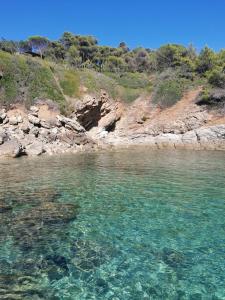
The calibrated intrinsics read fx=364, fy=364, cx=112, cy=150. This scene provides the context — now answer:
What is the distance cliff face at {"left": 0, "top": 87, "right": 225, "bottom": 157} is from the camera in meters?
44.2

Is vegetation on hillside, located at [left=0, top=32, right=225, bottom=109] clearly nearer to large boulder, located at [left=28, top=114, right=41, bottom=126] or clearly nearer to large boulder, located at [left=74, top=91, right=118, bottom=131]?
large boulder, located at [left=74, top=91, right=118, bottom=131]

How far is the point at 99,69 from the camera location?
8262 centimetres

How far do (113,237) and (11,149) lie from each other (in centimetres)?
2751

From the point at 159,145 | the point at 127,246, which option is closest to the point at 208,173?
the point at 127,246

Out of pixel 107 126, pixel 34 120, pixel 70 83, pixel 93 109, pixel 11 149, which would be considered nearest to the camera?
pixel 11 149

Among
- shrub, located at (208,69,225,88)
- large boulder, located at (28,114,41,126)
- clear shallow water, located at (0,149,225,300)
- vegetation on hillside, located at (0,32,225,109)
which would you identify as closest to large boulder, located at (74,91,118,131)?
vegetation on hillside, located at (0,32,225,109)

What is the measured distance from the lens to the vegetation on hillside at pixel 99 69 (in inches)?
2245

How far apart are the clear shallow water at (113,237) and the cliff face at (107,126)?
18.7 m

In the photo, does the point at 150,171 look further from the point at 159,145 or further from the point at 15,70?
the point at 15,70

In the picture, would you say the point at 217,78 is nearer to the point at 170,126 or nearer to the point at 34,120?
the point at 170,126

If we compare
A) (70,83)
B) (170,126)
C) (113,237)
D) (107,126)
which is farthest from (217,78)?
(113,237)

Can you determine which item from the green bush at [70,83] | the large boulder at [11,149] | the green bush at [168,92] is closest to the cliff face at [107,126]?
the large boulder at [11,149]

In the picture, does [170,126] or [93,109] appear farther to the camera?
[93,109]

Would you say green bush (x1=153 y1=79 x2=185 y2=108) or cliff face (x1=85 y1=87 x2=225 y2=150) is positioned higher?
green bush (x1=153 y1=79 x2=185 y2=108)
